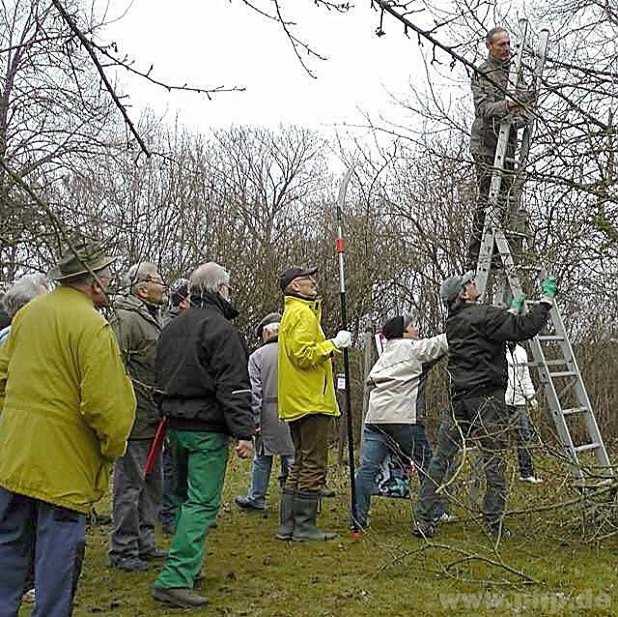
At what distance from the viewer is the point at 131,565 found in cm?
532

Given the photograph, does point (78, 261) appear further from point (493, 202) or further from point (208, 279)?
point (493, 202)

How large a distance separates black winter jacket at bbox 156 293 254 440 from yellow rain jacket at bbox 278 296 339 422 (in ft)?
3.85

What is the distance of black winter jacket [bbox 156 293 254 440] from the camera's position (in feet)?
15.5

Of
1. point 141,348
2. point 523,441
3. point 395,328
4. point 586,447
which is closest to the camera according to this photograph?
point 141,348

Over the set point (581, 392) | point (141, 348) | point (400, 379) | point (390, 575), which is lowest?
point (390, 575)

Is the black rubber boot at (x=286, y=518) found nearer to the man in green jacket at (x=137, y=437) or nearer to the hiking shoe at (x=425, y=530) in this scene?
the hiking shoe at (x=425, y=530)

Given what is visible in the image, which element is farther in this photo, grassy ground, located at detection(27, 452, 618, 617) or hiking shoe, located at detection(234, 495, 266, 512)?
hiking shoe, located at detection(234, 495, 266, 512)

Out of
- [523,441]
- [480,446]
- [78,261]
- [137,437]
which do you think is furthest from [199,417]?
[523,441]

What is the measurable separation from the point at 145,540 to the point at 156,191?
10882 millimetres

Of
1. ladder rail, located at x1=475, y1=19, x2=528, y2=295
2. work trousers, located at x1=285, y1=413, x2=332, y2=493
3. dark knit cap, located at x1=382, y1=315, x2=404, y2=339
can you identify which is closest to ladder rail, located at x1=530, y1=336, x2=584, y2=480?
ladder rail, located at x1=475, y1=19, x2=528, y2=295

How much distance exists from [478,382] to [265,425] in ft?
6.53

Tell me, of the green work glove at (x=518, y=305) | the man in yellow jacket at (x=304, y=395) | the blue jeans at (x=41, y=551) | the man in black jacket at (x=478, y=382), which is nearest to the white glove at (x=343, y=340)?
the man in yellow jacket at (x=304, y=395)

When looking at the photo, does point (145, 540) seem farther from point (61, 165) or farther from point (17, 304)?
point (61, 165)

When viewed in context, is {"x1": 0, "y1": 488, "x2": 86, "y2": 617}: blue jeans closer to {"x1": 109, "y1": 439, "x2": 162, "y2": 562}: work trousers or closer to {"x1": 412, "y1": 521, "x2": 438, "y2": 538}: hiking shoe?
{"x1": 109, "y1": 439, "x2": 162, "y2": 562}: work trousers
